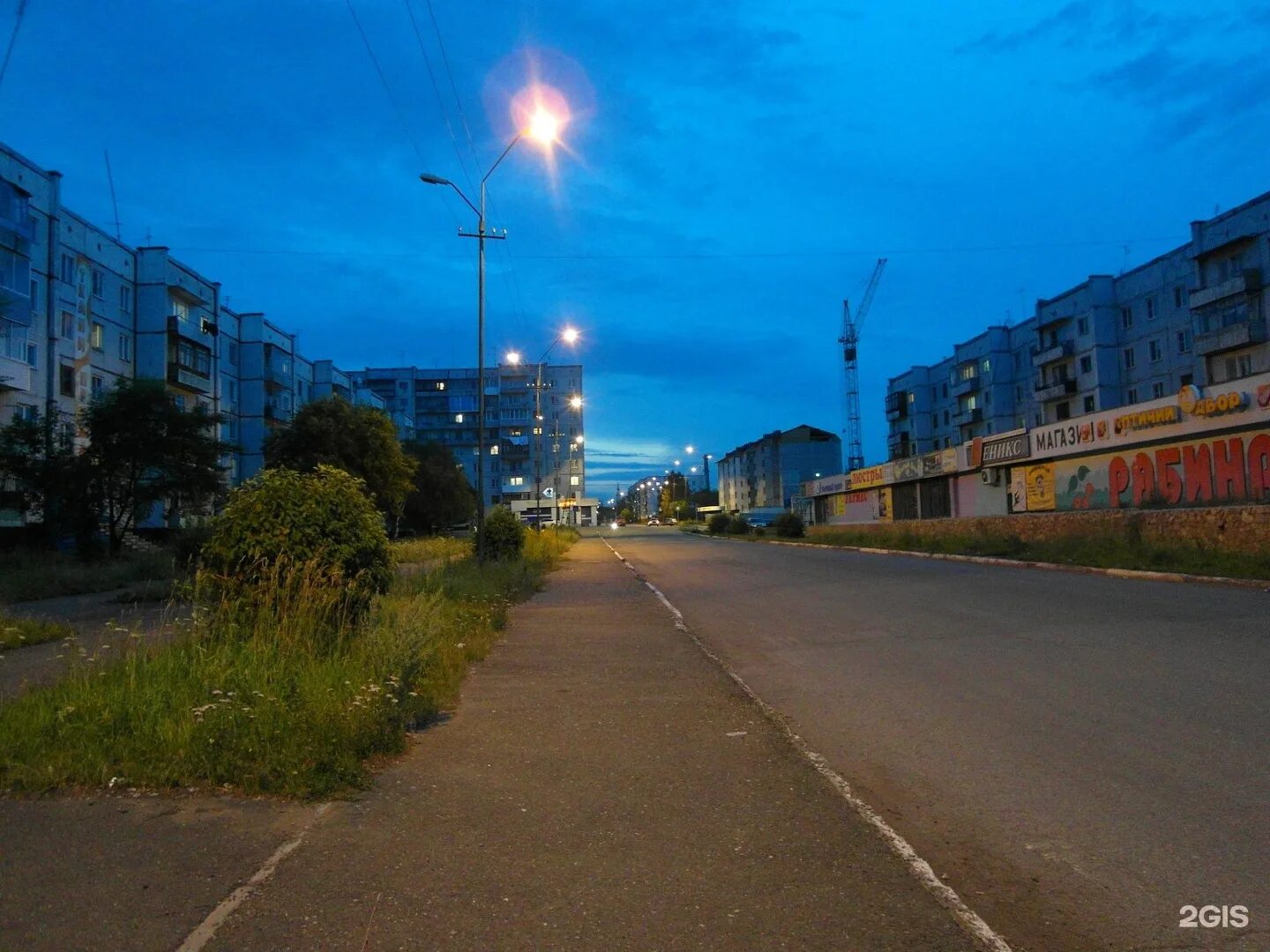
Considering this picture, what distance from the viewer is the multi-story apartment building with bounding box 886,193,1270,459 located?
49531 mm

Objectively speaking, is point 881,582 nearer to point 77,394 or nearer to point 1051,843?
point 1051,843

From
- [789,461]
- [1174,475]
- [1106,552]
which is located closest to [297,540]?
[1106,552]

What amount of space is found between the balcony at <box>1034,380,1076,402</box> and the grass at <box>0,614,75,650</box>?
65042mm

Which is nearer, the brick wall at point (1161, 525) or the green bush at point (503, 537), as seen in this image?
the brick wall at point (1161, 525)

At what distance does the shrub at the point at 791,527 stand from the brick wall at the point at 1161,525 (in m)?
22.7

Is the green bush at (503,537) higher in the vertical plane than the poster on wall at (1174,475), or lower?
lower

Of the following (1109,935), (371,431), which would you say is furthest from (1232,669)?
(371,431)

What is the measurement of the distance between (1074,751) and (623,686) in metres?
4.43

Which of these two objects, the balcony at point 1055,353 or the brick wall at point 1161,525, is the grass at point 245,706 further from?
the balcony at point 1055,353

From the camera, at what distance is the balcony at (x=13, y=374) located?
33784 mm

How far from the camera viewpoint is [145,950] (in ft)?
11.6

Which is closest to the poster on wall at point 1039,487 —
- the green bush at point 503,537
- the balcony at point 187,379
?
the green bush at point 503,537

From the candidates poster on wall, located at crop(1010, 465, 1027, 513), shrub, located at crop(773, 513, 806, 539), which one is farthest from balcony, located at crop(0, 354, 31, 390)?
shrub, located at crop(773, 513, 806, 539)

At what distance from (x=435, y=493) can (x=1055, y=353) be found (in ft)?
151
